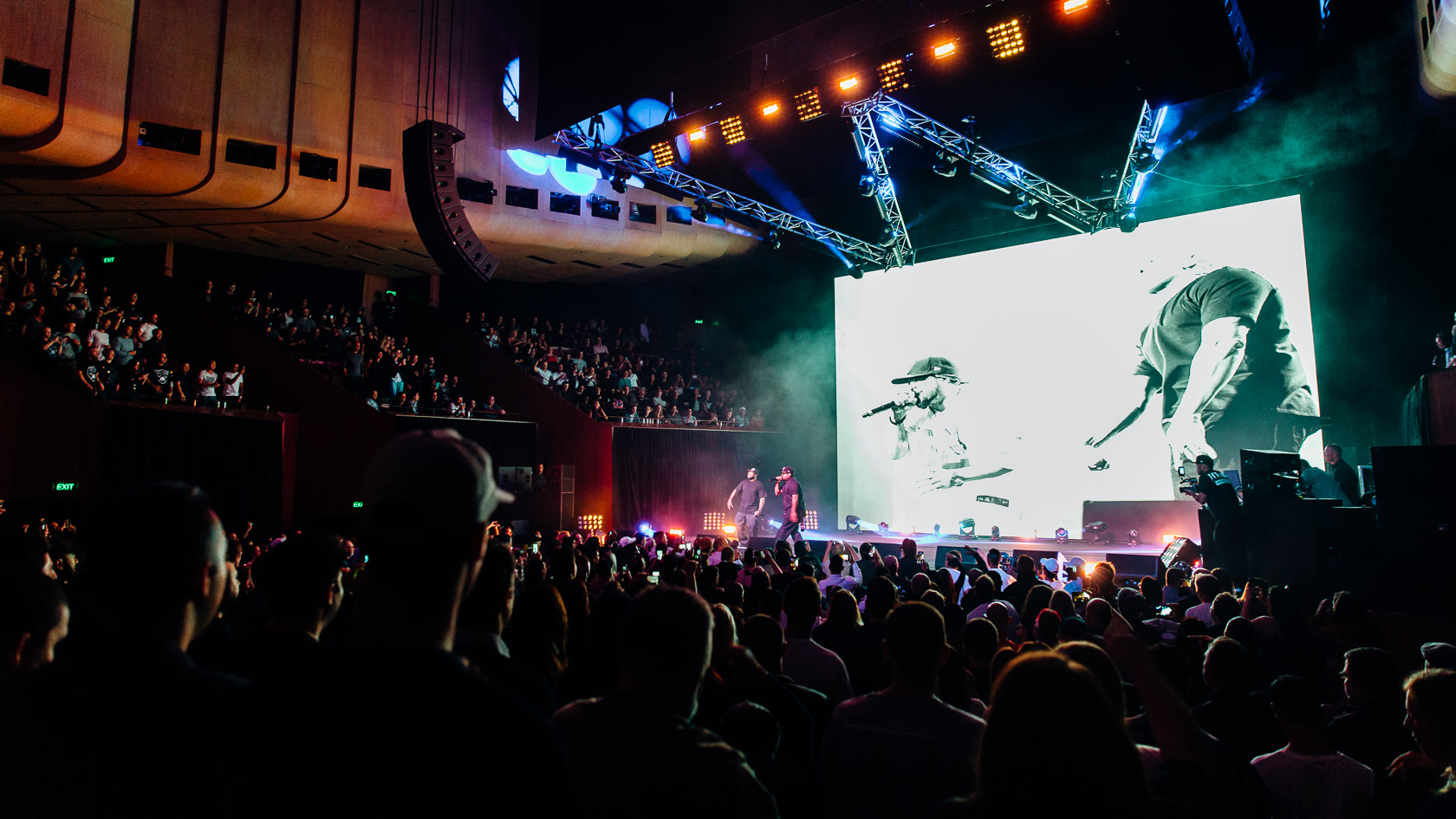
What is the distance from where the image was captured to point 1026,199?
531 inches

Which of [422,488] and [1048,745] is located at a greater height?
[422,488]

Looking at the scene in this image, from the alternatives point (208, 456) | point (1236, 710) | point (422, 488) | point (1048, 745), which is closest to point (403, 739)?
point (422, 488)

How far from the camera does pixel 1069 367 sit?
13867 mm

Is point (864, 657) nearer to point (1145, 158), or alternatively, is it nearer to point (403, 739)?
point (403, 739)

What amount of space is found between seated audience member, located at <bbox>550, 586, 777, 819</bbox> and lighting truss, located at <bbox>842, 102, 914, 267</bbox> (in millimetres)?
11702

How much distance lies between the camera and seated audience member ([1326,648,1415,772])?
2.99 metres

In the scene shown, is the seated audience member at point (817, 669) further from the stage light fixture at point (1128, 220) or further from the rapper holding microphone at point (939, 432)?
the rapper holding microphone at point (939, 432)

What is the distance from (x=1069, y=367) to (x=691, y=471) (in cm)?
841

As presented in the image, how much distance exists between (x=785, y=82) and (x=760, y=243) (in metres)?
7.25

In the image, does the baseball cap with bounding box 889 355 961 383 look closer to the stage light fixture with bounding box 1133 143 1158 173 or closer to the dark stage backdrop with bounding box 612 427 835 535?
the dark stage backdrop with bounding box 612 427 835 535

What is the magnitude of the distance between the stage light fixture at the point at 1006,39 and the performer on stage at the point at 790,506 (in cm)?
754

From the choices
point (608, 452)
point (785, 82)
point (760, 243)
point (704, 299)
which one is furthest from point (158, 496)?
point (704, 299)

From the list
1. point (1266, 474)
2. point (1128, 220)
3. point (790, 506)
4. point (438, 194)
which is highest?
point (1128, 220)

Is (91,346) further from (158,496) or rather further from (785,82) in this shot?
(158,496)
